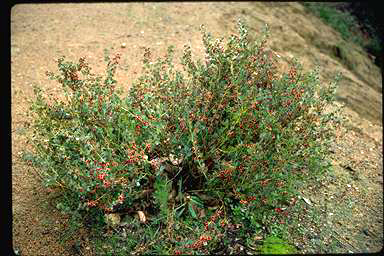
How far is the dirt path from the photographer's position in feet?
10.3

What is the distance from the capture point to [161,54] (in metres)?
4.98

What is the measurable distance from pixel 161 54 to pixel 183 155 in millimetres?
2316

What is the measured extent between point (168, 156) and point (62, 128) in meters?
0.77

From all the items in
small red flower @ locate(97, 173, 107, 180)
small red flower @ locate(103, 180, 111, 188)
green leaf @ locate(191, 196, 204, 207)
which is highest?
small red flower @ locate(97, 173, 107, 180)

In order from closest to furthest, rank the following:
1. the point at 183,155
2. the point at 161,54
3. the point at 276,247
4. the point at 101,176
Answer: the point at 101,176 → the point at 276,247 → the point at 183,155 → the point at 161,54

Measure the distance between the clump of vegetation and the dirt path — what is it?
36cm

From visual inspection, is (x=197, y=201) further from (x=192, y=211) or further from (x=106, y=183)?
(x=106, y=183)

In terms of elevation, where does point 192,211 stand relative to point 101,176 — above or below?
below

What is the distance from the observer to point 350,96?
579 cm

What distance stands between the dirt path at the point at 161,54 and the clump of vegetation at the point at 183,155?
36 centimetres

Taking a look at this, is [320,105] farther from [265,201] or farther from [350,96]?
[350,96]

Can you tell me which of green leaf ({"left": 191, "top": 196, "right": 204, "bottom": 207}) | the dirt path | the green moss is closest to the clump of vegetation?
green leaf ({"left": 191, "top": 196, "right": 204, "bottom": 207})

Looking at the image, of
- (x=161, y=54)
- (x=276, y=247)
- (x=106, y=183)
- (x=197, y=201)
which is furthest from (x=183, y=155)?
(x=161, y=54)

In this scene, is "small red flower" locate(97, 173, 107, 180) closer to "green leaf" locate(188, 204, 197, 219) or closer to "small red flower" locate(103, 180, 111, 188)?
"small red flower" locate(103, 180, 111, 188)
